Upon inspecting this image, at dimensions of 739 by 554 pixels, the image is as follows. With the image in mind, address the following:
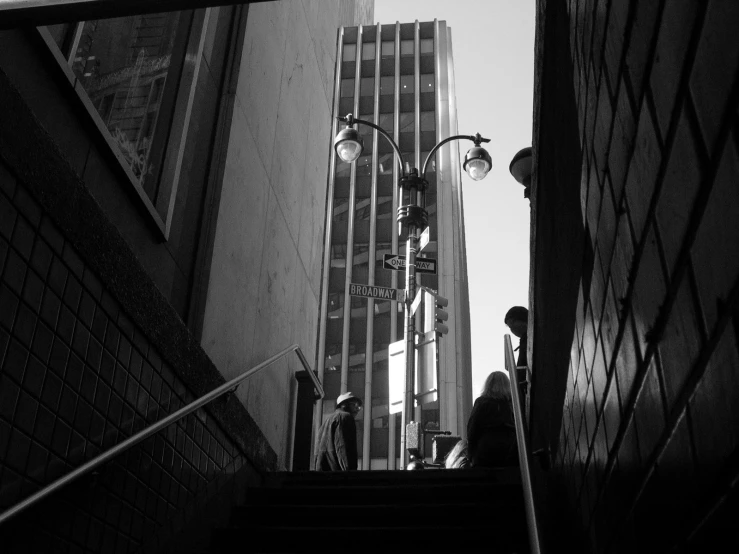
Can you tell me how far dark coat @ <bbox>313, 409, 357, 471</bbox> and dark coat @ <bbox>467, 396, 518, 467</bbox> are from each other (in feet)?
7.78

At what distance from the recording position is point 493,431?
655 cm

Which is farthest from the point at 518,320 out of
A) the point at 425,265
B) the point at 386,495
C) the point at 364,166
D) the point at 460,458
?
the point at 364,166

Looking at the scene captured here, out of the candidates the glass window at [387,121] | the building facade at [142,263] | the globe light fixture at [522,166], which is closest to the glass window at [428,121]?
the glass window at [387,121]

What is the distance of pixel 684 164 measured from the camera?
1.04m

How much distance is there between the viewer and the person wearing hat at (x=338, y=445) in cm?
871

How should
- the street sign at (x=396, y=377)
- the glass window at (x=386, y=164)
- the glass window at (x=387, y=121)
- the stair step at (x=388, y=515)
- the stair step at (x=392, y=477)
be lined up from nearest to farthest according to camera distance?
the stair step at (x=388, y=515)
the stair step at (x=392, y=477)
the street sign at (x=396, y=377)
the glass window at (x=386, y=164)
the glass window at (x=387, y=121)

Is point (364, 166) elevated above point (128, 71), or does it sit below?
above

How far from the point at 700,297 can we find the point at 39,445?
8.65ft

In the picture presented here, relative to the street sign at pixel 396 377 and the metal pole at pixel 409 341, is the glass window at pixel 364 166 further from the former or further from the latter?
the street sign at pixel 396 377

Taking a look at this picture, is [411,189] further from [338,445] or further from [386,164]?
[386,164]

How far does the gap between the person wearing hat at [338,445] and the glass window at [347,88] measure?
50.1 meters

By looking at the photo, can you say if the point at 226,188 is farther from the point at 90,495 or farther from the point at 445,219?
the point at 445,219

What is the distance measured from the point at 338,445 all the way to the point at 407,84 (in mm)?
50601

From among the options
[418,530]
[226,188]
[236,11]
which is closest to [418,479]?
[418,530]
